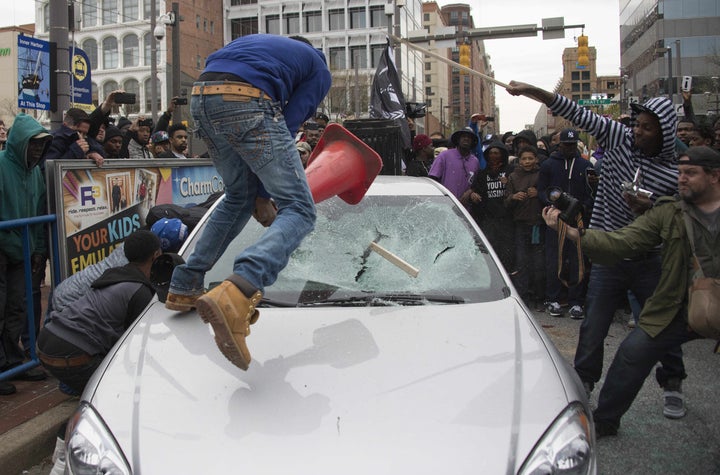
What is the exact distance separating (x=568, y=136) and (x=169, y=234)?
4575mm

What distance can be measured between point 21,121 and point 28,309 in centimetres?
128

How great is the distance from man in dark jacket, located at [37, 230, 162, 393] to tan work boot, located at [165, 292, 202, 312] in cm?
76

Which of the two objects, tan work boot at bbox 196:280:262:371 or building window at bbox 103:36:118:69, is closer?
tan work boot at bbox 196:280:262:371

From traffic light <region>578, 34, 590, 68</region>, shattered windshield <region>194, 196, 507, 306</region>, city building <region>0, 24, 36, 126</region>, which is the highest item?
city building <region>0, 24, 36, 126</region>

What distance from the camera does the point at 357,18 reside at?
7469 cm

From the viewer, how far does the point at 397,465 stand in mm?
1854

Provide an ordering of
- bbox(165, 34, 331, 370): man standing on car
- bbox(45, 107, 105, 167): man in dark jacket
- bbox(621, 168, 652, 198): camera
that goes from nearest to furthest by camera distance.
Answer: bbox(165, 34, 331, 370): man standing on car, bbox(621, 168, 652, 198): camera, bbox(45, 107, 105, 167): man in dark jacket

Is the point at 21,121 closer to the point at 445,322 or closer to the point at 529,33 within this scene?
the point at 445,322

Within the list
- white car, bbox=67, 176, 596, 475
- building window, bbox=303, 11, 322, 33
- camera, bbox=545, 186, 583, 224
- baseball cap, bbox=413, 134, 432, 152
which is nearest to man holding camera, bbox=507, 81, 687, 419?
camera, bbox=545, 186, 583, 224

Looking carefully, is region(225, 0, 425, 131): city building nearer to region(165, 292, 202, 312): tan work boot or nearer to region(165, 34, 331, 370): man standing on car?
region(165, 34, 331, 370): man standing on car

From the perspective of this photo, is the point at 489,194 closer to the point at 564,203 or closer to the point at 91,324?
the point at 564,203

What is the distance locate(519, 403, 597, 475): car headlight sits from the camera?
6.20 feet

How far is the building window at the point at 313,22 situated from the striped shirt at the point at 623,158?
75.7 metres

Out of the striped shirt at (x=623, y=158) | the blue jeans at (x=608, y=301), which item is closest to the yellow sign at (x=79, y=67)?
the striped shirt at (x=623, y=158)
